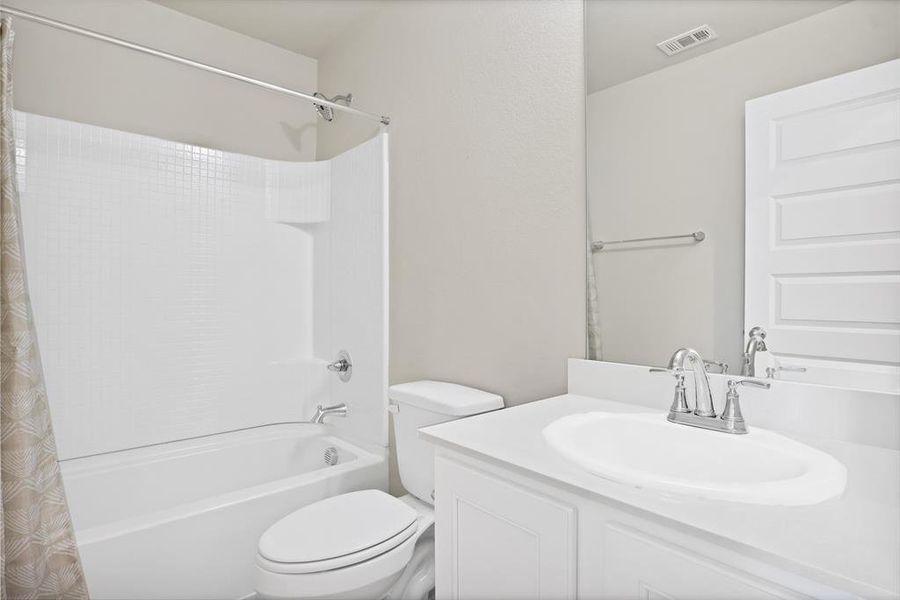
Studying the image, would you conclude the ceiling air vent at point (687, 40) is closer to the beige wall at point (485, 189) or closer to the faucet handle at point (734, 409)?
the beige wall at point (485, 189)

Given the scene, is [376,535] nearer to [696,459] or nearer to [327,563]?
[327,563]

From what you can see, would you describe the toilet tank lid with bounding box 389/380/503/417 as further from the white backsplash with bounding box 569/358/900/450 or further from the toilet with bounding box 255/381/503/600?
the white backsplash with bounding box 569/358/900/450

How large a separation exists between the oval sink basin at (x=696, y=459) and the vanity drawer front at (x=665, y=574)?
0.25 feet

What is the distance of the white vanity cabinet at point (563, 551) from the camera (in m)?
0.58

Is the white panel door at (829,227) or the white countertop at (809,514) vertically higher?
the white panel door at (829,227)

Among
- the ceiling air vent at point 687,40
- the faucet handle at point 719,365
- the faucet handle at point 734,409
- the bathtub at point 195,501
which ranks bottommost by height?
the bathtub at point 195,501

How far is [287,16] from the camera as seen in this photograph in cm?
232

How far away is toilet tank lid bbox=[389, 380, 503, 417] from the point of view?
1.44m

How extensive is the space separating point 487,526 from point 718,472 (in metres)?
0.44

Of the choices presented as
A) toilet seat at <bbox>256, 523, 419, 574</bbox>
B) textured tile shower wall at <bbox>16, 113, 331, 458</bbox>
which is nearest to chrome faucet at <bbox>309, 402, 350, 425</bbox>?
textured tile shower wall at <bbox>16, 113, 331, 458</bbox>

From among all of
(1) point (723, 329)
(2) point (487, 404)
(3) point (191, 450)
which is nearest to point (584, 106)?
(1) point (723, 329)

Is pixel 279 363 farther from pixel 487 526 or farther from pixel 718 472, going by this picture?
pixel 718 472

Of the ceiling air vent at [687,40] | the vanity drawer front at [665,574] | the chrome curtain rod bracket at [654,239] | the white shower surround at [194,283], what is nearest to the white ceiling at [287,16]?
the white shower surround at [194,283]

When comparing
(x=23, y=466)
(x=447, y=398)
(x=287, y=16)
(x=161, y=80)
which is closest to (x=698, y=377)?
(x=447, y=398)
